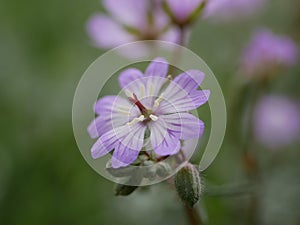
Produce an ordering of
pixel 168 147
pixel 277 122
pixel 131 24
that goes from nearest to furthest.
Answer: pixel 168 147 < pixel 131 24 < pixel 277 122

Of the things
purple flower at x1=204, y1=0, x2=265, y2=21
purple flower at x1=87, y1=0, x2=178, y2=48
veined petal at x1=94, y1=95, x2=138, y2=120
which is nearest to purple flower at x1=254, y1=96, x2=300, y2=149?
purple flower at x1=204, y1=0, x2=265, y2=21

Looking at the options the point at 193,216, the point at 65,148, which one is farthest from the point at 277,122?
the point at 193,216

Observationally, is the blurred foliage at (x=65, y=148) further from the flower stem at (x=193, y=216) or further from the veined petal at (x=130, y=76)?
the veined petal at (x=130, y=76)

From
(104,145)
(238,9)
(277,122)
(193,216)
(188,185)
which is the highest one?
(104,145)

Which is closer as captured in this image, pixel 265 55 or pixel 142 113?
pixel 142 113

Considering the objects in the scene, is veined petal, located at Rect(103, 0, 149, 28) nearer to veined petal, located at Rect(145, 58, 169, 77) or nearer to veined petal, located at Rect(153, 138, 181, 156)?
veined petal, located at Rect(145, 58, 169, 77)

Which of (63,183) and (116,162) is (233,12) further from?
(116,162)

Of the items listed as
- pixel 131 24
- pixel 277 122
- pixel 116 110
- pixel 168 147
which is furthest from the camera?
pixel 277 122

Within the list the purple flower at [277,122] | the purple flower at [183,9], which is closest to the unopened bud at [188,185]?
the purple flower at [183,9]

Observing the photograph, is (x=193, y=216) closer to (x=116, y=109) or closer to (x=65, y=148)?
(x=116, y=109)
